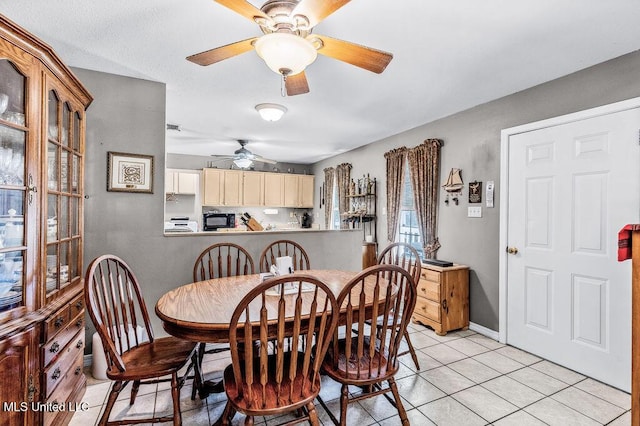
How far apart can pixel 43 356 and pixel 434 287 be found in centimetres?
319

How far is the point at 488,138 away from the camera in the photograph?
10.7 feet

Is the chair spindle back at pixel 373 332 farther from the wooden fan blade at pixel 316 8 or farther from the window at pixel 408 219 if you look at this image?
the window at pixel 408 219

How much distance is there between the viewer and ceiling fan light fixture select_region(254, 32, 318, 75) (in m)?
1.50

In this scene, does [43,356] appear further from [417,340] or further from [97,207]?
[417,340]

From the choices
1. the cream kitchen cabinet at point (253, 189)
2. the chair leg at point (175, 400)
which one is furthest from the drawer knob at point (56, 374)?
the cream kitchen cabinet at point (253, 189)

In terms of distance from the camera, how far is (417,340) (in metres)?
3.15

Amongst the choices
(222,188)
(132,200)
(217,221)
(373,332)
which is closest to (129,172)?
(132,200)

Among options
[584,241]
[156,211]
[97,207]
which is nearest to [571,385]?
[584,241]

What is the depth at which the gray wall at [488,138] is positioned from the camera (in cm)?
238

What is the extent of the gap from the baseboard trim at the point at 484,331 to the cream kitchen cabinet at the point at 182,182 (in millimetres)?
5176

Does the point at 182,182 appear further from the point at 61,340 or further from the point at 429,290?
the point at 429,290

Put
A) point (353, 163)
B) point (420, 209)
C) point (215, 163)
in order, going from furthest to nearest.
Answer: point (215, 163)
point (353, 163)
point (420, 209)

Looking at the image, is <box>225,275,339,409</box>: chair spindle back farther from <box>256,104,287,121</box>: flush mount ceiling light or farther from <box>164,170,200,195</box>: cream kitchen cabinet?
<box>164,170,200,195</box>: cream kitchen cabinet

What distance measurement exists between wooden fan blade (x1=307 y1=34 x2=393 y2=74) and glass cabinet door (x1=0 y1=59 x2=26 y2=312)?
148 centimetres
